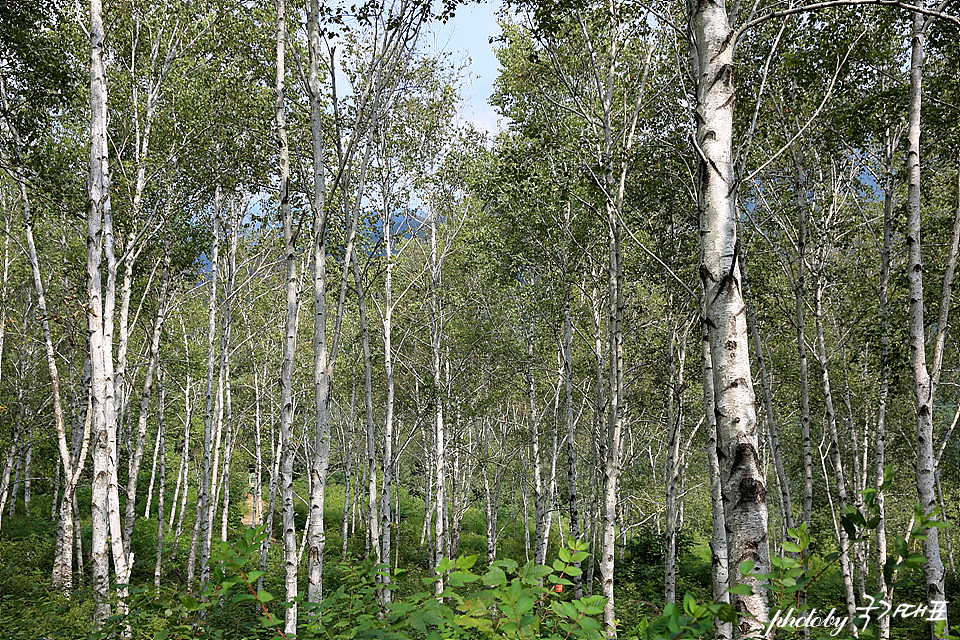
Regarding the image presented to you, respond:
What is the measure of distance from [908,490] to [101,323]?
23.7 m

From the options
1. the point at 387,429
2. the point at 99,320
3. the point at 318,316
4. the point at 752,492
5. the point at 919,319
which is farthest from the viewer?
the point at 387,429

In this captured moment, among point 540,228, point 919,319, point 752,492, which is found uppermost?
point 540,228

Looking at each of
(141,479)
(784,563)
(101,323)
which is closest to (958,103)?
(784,563)

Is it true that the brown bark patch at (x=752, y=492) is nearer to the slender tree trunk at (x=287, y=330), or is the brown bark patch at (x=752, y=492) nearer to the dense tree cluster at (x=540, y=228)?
the dense tree cluster at (x=540, y=228)

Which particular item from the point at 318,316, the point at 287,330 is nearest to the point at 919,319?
the point at 318,316

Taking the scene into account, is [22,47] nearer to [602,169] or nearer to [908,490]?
[602,169]

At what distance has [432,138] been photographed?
563 inches

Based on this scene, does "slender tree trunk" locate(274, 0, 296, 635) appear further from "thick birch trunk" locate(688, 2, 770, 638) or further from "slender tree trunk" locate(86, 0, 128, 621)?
"thick birch trunk" locate(688, 2, 770, 638)

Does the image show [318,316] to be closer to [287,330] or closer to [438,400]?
[287,330]

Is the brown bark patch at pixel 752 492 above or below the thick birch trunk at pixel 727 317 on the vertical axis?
below

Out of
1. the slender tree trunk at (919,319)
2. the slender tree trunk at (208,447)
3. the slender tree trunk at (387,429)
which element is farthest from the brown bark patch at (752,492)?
the slender tree trunk at (208,447)

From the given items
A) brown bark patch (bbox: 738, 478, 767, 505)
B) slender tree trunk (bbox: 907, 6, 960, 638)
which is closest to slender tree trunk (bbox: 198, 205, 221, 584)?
brown bark patch (bbox: 738, 478, 767, 505)

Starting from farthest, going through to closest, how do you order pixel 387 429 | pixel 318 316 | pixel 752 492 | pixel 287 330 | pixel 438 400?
pixel 438 400 < pixel 387 429 < pixel 287 330 < pixel 318 316 < pixel 752 492

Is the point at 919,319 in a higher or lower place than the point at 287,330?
lower
